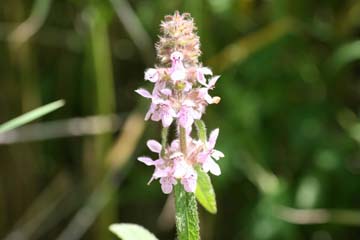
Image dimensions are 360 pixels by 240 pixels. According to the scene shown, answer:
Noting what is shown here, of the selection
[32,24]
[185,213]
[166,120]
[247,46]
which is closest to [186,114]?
[166,120]

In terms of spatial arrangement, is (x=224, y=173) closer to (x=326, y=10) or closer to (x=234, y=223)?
(x=234, y=223)

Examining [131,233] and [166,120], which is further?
[131,233]

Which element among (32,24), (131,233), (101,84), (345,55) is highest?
(345,55)

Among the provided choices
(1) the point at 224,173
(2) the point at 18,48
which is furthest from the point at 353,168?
(2) the point at 18,48

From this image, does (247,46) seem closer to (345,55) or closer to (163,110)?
(345,55)

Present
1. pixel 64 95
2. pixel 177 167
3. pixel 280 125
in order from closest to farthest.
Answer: pixel 177 167, pixel 280 125, pixel 64 95

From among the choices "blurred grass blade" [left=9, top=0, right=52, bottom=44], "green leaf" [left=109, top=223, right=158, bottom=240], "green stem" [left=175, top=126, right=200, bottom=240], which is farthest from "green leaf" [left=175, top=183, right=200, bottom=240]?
"blurred grass blade" [left=9, top=0, right=52, bottom=44]
